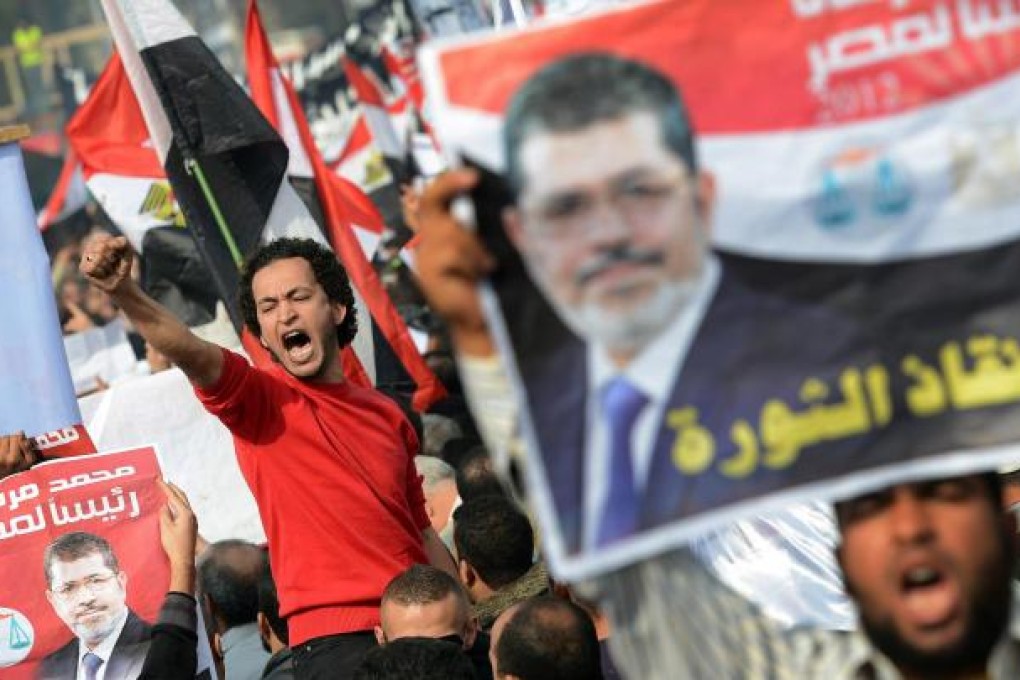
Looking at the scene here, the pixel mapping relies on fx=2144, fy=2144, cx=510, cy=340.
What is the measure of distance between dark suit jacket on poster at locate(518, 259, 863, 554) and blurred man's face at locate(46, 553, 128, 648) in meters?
2.43

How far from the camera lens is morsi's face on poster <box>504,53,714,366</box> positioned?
3.06 meters

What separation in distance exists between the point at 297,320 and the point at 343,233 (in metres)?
3.49

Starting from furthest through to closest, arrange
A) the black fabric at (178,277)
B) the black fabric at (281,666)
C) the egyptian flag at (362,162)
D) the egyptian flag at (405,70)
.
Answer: the egyptian flag at (405,70) < the egyptian flag at (362,162) < the black fabric at (178,277) < the black fabric at (281,666)

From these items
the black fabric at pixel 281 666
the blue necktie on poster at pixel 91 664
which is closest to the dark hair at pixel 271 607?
the black fabric at pixel 281 666

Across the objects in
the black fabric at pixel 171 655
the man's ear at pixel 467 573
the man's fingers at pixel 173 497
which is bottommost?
the man's ear at pixel 467 573

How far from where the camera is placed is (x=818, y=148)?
322 cm

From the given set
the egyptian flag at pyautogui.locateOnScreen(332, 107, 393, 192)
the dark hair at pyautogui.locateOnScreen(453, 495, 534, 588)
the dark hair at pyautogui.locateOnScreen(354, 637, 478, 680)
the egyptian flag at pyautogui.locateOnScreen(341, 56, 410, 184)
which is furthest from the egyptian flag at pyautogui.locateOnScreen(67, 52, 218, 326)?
the dark hair at pyautogui.locateOnScreen(354, 637, 478, 680)

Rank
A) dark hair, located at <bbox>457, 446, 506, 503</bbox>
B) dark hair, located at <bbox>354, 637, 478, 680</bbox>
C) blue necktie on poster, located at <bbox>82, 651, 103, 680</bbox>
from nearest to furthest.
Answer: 1. dark hair, located at <bbox>354, 637, 478, 680</bbox>
2. blue necktie on poster, located at <bbox>82, 651, 103, 680</bbox>
3. dark hair, located at <bbox>457, 446, 506, 503</bbox>

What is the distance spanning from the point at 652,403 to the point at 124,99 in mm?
8414

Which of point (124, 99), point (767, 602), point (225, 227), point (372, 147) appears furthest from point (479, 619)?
point (372, 147)

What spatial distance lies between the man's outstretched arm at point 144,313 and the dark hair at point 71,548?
54cm

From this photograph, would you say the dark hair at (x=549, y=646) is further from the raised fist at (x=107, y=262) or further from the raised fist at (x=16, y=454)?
the raised fist at (x=16, y=454)

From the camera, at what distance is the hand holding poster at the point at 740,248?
3059 mm

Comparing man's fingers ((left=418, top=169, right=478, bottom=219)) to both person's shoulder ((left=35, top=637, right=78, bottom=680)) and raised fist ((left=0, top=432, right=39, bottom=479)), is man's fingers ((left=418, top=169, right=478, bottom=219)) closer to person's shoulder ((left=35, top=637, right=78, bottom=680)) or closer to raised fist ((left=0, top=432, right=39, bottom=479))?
person's shoulder ((left=35, top=637, right=78, bottom=680))
